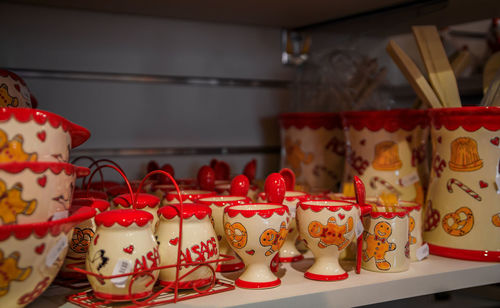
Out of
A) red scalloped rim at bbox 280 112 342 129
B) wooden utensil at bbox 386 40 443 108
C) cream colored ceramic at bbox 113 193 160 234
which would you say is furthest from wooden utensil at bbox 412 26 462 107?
cream colored ceramic at bbox 113 193 160 234

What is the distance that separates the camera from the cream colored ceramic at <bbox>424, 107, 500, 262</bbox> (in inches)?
38.0

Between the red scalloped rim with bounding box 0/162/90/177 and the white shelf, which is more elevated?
the red scalloped rim with bounding box 0/162/90/177

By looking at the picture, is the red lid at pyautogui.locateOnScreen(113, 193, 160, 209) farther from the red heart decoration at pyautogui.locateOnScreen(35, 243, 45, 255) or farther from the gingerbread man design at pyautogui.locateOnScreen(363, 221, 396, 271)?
the gingerbread man design at pyautogui.locateOnScreen(363, 221, 396, 271)

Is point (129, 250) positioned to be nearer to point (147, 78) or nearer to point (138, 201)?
point (138, 201)

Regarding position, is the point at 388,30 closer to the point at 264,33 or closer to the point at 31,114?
the point at 264,33

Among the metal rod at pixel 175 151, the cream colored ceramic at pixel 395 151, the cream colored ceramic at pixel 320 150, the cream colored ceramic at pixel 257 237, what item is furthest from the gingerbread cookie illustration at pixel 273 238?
the metal rod at pixel 175 151

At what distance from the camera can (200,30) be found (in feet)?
4.68

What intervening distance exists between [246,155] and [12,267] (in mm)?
936

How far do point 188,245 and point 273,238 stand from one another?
131 millimetres

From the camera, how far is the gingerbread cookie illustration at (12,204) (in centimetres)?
62

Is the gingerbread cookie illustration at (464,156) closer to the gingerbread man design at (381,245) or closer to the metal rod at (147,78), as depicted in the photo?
the gingerbread man design at (381,245)

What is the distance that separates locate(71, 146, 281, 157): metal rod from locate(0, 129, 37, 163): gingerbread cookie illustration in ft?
→ 2.14

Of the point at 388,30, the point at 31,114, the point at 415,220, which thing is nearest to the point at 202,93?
the point at 388,30

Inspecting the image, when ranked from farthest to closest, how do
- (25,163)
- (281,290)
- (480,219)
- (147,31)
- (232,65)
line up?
(232,65)
(147,31)
(480,219)
(281,290)
(25,163)
